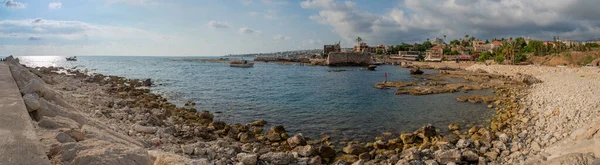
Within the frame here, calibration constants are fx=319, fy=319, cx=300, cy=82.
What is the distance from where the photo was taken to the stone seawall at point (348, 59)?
11488 cm

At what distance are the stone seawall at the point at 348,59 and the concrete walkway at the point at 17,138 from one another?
106m

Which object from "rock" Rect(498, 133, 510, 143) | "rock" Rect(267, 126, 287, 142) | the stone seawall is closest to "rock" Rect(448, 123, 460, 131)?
"rock" Rect(498, 133, 510, 143)

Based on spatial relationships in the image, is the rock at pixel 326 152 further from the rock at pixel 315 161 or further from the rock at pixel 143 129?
the rock at pixel 143 129

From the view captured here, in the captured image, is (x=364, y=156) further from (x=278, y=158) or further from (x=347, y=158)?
(x=278, y=158)

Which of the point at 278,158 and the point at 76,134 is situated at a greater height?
the point at 76,134

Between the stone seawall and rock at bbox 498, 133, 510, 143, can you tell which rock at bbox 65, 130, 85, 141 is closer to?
rock at bbox 498, 133, 510, 143

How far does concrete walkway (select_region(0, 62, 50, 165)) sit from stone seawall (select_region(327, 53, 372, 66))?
106 metres

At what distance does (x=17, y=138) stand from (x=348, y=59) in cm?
11309

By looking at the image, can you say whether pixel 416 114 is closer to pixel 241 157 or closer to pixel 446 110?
pixel 446 110

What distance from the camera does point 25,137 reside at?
22.7ft

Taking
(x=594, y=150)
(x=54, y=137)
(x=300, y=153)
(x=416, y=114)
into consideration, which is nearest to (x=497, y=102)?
(x=416, y=114)

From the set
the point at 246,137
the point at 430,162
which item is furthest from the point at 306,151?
the point at 430,162

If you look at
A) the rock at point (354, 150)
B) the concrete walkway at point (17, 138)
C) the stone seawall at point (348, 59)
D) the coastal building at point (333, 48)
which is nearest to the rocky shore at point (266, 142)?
the rock at point (354, 150)

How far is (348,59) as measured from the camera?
384 feet
